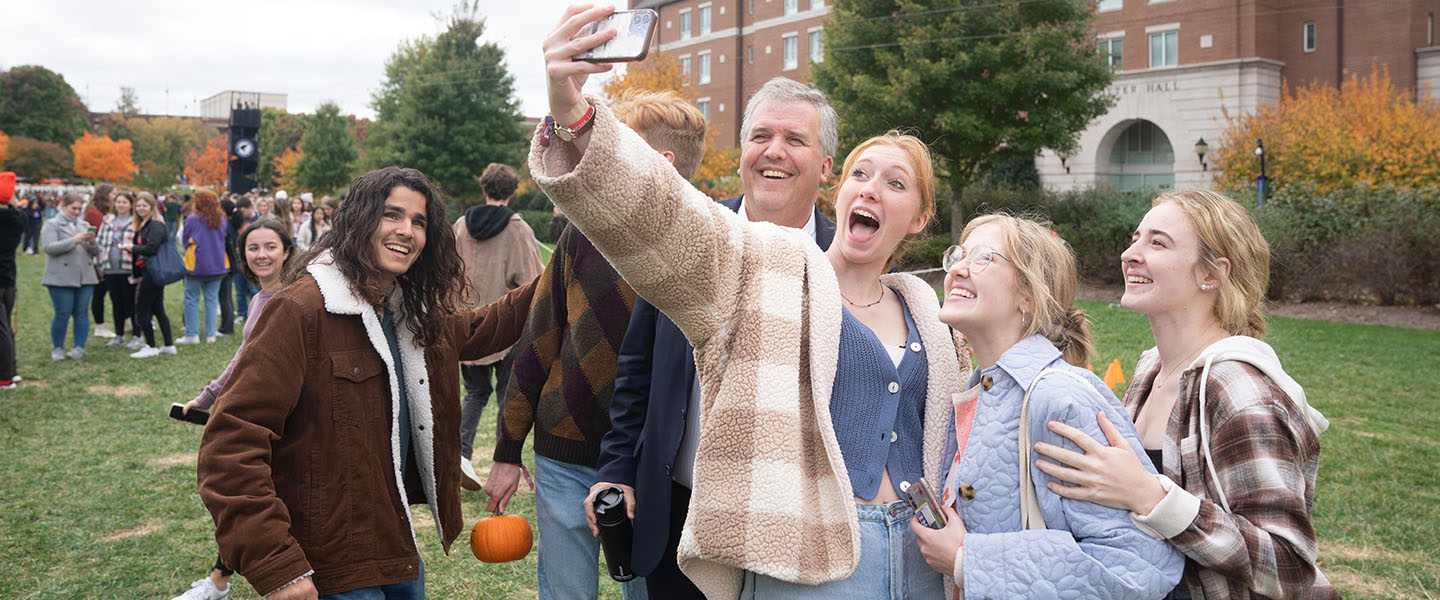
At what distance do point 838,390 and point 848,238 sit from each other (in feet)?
1.48

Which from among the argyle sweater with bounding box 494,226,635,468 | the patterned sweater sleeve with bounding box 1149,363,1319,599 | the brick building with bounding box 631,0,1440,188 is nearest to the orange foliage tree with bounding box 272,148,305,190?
the brick building with bounding box 631,0,1440,188

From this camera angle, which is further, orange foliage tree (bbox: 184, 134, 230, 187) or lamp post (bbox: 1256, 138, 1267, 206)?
orange foliage tree (bbox: 184, 134, 230, 187)

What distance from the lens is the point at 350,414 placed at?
2938 millimetres

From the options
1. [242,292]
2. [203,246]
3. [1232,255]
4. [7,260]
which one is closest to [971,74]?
[242,292]

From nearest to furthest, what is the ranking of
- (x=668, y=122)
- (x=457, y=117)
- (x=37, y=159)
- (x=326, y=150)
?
(x=668, y=122) < (x=457, y=117) < (x=326, y=150) < (x=37, y=159)

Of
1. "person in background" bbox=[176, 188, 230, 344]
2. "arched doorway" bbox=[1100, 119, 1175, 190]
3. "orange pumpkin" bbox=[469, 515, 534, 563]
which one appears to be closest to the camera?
"orange pumpkin" bbox=[469, 515, 534, 563]

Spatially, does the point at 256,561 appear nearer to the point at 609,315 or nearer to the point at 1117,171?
the point at 609,315

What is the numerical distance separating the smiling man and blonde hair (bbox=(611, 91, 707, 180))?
78 centimetres

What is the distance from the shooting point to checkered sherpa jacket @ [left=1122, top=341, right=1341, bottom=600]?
205 cm

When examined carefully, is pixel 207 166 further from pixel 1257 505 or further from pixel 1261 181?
pixel 1257 505

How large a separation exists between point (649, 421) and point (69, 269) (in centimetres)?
1174

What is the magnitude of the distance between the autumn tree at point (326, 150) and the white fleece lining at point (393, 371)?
182 feet

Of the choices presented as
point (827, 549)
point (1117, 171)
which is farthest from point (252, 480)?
point (1117, 171)

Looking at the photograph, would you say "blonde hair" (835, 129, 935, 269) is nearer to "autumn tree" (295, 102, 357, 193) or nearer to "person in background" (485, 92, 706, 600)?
"person in background" (485, 92, 706, 600)
